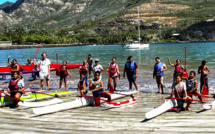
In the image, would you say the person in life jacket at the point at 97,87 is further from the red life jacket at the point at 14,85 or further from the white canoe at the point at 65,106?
the red life jacket at the point at 14,85

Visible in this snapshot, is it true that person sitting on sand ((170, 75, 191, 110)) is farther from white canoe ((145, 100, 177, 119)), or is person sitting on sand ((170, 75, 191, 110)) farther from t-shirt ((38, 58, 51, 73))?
t-shirt ((38, 58, 51, 73))

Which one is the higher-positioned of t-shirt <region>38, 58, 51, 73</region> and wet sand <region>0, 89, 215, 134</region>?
t-shirt <region>38, 58, 51, 73</region>

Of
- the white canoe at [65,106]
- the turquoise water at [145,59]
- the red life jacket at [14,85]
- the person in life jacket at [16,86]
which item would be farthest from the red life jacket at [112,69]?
the red life jacket at [14,85]

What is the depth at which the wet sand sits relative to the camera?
8.11m

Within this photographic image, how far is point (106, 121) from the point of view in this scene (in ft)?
29.5

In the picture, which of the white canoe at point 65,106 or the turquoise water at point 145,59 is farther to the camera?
the turquoise water at point 145,59

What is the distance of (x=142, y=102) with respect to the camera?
40.0 ft

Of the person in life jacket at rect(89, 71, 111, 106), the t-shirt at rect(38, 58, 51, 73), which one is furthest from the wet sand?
the t-shirt at rect(38, 58, 51, 73)

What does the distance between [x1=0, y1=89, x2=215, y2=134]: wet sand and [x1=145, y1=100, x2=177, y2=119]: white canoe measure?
15 centimetres

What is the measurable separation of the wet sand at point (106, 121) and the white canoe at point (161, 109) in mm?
147

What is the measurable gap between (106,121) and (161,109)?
1.95 meters

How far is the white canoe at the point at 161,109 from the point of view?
889cm

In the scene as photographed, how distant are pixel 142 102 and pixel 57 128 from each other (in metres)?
4.88

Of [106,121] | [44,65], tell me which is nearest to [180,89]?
[106,121]
